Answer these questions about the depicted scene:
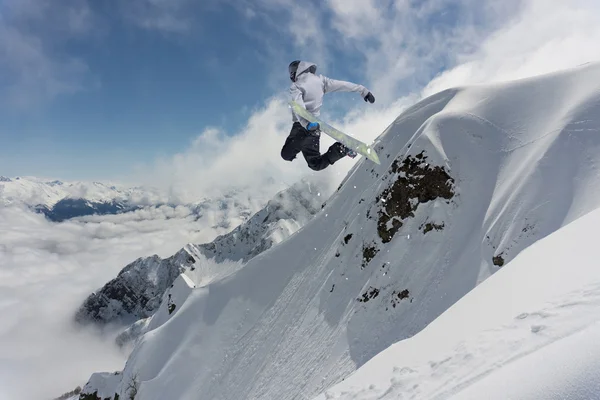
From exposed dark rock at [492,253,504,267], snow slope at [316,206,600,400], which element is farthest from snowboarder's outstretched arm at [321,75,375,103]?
exposed dark rock at [492,253,504,267]

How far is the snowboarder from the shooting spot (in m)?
10.4

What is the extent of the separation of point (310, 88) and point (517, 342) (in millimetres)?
8481

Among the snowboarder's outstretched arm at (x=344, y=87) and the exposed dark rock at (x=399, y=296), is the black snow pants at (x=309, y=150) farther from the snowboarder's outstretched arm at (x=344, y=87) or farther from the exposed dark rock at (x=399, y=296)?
the exposed dark rock at (x=399, y=296)

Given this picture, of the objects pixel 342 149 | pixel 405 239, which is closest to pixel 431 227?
pixel 405 239

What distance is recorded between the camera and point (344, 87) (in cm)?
1162

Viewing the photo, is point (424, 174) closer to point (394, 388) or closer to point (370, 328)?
point (370, 328)

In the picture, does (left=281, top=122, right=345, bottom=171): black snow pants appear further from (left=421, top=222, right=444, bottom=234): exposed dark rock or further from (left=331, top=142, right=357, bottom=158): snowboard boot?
(left=421, top=222, right=444, bottom=234): exposed dark rock

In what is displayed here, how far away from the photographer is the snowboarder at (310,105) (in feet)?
34.1

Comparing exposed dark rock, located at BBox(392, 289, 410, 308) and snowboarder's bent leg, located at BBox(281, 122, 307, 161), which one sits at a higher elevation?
snowboarder's bent leg, located at BBox(281, 122, 307, 161)

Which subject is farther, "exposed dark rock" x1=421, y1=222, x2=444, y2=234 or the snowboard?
"exposed dark rock" x1=421, y1=222, x2=444, y2=234

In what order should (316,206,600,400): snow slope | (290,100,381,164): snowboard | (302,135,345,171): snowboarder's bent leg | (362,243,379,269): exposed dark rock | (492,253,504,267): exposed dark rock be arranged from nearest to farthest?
(316,206,600,400): snow slope < (302,135,345,171): snowboarder's bent leg < (290,100,381,164): snowboard < (492,253,504,267): exposed dark rock < (362,243,379,269): exposed dark rock

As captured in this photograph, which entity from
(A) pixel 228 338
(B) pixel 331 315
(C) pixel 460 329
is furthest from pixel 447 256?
(A) pixel 228 338

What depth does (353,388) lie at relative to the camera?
6.55m

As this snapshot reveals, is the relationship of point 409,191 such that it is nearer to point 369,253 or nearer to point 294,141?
point 369,253
